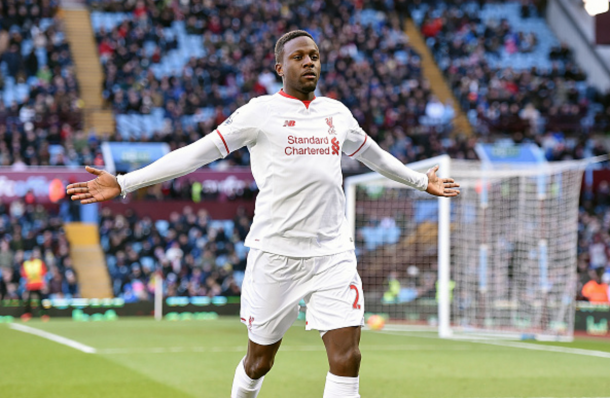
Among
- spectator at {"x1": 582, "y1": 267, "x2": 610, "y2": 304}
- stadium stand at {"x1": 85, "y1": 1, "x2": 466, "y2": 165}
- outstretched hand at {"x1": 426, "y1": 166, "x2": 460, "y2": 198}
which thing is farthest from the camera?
stadium stand at {"x1": 85, "y1": 1, "x2": 466, "y2": 165}

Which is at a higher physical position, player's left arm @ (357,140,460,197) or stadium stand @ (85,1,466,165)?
stadium stand @ (85,1,466,165)

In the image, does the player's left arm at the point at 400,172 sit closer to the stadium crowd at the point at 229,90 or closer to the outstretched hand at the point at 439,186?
the outstretched hand at the point at 439,186

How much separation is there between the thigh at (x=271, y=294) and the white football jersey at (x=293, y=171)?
8 cm

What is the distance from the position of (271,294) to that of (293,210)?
1.68 ft

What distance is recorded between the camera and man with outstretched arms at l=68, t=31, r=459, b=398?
5.16 metres

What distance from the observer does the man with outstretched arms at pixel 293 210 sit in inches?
203

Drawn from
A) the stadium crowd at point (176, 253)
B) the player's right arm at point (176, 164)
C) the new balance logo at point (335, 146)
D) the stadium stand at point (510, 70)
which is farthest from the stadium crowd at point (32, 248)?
the new balance logo at point (335, 146)

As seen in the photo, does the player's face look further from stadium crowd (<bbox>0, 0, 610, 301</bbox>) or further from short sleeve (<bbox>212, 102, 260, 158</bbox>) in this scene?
stadium crowd (<bbox>0, 0, 610, 301</bbox>)

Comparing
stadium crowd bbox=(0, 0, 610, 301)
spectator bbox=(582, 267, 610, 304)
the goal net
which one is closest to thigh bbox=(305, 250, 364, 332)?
the goal net

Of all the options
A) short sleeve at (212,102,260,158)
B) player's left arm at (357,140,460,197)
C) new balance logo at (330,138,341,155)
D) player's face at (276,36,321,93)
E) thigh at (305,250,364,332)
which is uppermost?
player's face at (276,36,321,93)

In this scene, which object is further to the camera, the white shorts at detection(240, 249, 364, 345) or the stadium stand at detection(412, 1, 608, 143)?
the stadium stand at detection(412, 1, 608, 143)

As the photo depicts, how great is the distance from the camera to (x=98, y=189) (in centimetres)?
501

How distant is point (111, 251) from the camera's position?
24688 mm

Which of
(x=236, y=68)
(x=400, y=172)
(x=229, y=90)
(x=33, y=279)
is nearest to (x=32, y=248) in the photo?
(x=33, y=279)
